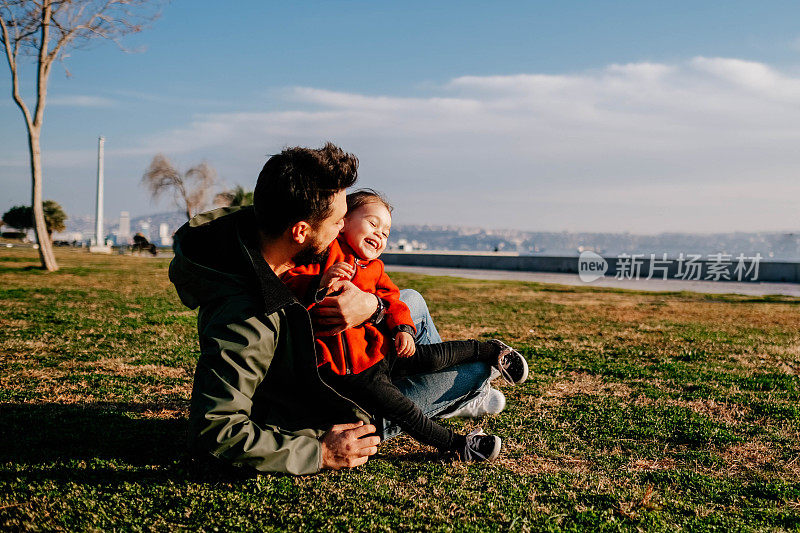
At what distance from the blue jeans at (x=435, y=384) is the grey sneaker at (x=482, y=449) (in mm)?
314

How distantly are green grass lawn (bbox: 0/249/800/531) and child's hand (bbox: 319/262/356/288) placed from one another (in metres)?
0.95

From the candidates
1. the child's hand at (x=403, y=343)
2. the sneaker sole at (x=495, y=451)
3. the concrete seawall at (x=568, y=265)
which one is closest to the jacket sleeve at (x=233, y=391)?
the child's hand at (x=403, y=343)

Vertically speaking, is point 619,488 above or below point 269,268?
below

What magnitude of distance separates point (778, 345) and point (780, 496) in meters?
5.84

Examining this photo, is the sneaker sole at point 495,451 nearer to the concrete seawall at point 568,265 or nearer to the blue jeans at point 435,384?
the blue jeans at point 435,384

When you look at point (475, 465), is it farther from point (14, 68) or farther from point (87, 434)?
point (14, 68)

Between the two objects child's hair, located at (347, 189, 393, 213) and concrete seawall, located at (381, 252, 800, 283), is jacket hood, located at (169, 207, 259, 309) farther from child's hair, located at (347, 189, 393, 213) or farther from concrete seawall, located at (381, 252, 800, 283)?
concrete seawall, located at (381, 252, 800, 283)

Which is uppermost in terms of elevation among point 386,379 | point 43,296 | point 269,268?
A: point 269,268

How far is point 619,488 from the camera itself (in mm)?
2926

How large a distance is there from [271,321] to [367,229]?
99cm

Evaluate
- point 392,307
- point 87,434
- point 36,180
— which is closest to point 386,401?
point 392,307

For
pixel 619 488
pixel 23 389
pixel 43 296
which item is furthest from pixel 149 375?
pixel 43 296

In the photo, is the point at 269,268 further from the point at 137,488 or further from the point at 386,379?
the point at 137,488

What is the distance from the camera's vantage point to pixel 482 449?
128 inches
